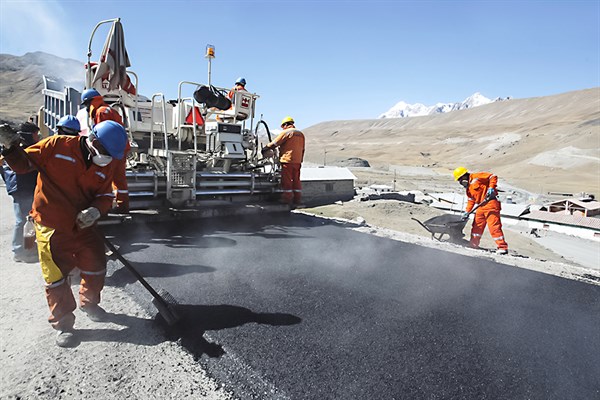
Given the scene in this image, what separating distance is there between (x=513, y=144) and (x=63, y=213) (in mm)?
56880

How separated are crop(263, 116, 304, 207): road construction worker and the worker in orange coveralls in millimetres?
2465

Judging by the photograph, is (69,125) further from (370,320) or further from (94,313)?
(370,320)

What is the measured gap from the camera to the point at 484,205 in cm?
538

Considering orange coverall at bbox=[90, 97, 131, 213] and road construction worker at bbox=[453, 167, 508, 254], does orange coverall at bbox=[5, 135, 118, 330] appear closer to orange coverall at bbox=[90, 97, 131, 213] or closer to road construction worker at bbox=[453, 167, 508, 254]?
orange coverall at bbox=[90, 97, 131, 213]

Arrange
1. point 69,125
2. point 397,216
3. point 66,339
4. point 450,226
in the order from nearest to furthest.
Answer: point 66,339, point 69,125, point 450,226, point 397,216

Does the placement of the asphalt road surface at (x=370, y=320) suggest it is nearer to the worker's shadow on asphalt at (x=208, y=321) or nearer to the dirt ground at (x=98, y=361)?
the worker's shadow on asphalt at (x=208, y=321)

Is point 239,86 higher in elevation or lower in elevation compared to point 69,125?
higher

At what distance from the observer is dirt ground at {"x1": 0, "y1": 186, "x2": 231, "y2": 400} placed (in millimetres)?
1749

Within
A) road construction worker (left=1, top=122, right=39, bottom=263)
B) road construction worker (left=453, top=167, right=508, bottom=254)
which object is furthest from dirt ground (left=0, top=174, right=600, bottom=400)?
road construction worker (left=453, top=167, right=508, bottom=254)

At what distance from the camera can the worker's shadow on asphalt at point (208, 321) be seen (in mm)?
2115

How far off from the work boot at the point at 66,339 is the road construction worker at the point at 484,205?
4.89 meters

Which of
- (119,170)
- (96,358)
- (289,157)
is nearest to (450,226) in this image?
(289,157)

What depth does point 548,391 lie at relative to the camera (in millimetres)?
1839

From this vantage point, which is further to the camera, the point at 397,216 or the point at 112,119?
the point at 397,216
